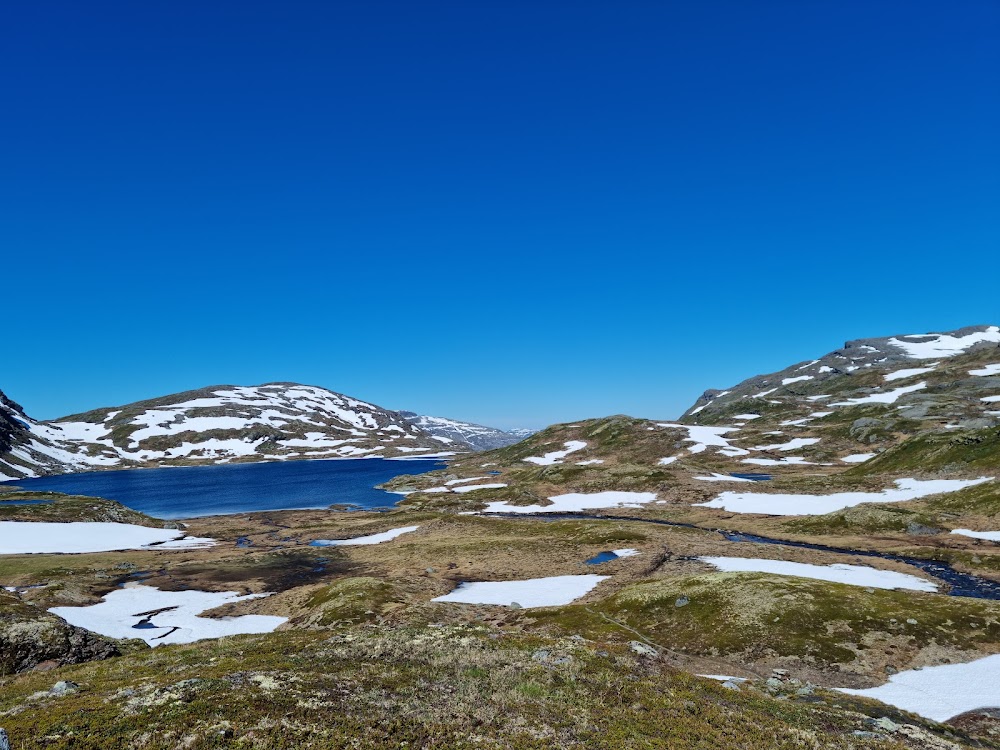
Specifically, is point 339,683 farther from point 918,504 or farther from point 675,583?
point 918,504

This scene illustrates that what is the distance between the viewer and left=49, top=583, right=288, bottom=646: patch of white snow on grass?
48000 mm

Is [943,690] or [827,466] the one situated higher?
[827,466]

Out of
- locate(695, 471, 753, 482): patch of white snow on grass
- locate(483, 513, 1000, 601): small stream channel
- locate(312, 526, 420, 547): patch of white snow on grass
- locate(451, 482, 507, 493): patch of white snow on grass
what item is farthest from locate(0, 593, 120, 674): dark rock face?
locate(451, 482, 507, 493): patch of white snow on grass

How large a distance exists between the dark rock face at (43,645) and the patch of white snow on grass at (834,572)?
5615 cm

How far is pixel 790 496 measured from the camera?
109062mm

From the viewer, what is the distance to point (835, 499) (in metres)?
103

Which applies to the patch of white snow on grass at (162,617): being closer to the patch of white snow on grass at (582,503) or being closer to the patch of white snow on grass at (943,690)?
the patch of white snow on grass at (943,690)

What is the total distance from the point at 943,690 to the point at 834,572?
3285 centimetres

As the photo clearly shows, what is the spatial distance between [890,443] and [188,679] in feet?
633

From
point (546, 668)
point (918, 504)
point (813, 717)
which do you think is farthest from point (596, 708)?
point (918, 504)

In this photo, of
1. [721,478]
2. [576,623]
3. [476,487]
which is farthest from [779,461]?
[576,623]

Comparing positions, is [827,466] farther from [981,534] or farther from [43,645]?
[43,645]

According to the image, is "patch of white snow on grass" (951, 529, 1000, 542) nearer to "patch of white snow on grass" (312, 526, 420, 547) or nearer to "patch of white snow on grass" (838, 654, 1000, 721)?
"patch of white snow on grass" (838, 654, 1000, 721)

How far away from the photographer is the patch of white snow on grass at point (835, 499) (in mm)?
97188
